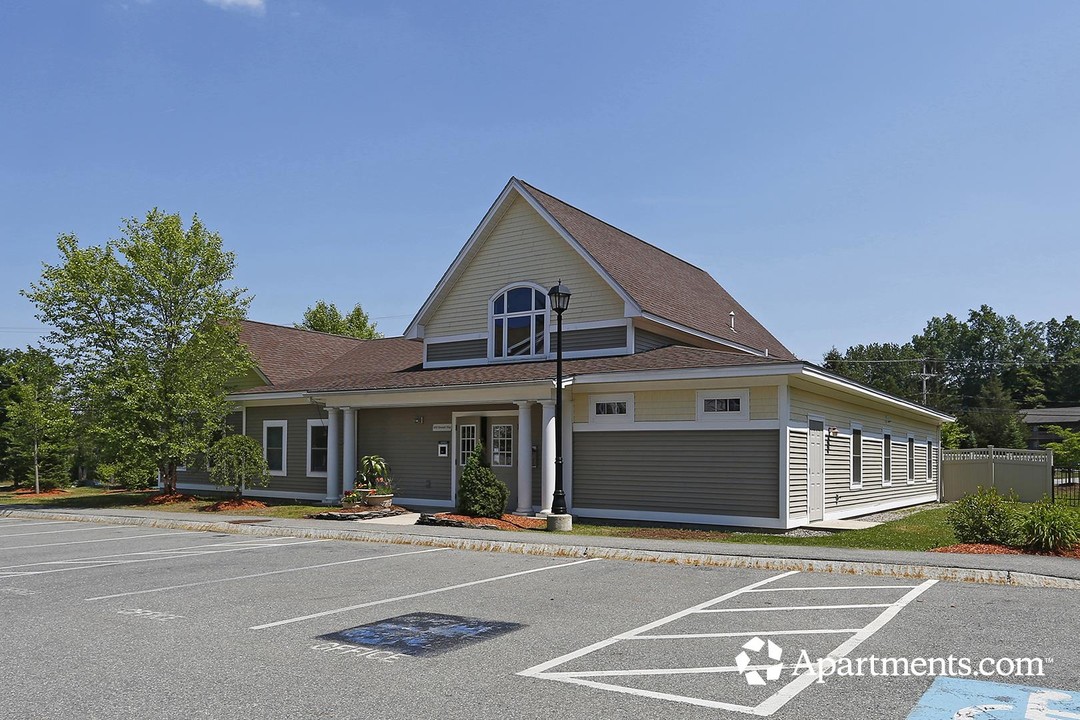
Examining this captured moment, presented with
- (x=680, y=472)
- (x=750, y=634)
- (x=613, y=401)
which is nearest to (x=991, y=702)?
(x=750, y=634)

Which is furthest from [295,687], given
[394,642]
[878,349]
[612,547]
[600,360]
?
[878,349]

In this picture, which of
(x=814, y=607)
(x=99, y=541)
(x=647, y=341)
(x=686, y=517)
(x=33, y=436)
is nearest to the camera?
(x=814, y=607)

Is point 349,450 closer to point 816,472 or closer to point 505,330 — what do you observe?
point 505,330

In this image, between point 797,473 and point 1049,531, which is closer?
point 1049,531

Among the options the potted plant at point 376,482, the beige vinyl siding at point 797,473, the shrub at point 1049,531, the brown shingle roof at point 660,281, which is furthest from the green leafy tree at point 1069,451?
the potted plant at point 376,482

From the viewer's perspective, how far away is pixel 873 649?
7.41m

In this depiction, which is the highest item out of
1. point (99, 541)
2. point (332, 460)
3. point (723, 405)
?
point (723, 405)

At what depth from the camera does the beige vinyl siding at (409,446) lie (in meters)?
23.8

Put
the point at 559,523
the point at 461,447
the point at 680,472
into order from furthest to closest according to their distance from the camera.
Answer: the point at 461,447 → the point at 680,472 → the point at 559,523

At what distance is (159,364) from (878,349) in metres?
90.4

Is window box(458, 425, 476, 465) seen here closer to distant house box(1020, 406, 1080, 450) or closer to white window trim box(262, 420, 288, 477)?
white window trim box(262, 420, 288, 477)

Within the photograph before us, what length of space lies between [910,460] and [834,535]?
1365cm

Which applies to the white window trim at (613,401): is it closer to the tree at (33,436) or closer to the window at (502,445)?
the window at (502,445)

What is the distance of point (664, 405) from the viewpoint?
64.7 ft
